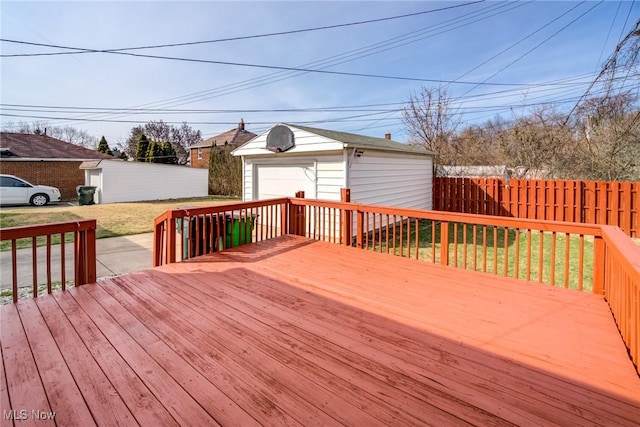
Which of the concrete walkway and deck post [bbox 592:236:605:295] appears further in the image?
the concrete walkway

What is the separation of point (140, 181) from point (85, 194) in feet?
8.76

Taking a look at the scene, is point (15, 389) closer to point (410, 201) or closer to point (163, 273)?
point (163, 273)

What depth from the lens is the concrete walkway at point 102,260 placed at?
487 cm

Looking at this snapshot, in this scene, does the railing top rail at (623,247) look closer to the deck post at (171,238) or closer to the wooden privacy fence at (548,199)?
the deck post at (171,238)

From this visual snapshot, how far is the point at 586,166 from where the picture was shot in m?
9.41

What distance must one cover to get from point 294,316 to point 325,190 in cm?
475

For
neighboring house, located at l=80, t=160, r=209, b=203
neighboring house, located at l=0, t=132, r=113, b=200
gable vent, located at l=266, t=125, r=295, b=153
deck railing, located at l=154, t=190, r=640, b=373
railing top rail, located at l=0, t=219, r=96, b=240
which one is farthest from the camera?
neighboring house, located at l=0, t=132, r=113, b=200

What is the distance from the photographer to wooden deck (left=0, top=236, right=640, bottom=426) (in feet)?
5.31

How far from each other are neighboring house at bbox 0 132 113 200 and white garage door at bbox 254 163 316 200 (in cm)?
1456

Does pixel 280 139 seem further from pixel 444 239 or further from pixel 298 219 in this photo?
pixel 444 239

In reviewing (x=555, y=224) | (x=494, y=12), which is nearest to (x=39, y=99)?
(x=494, y=12)

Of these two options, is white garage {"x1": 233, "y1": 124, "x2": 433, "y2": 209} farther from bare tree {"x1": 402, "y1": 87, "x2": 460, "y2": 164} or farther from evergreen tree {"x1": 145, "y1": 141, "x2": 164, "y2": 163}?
evergreen tree {"x1": 145, "y1": 141, "x2": 164, "y2": 163}

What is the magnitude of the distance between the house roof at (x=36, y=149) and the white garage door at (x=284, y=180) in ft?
49.4

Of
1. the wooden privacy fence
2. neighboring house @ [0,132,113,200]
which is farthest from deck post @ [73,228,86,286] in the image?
neighboring house @ [0,132,113,200]
